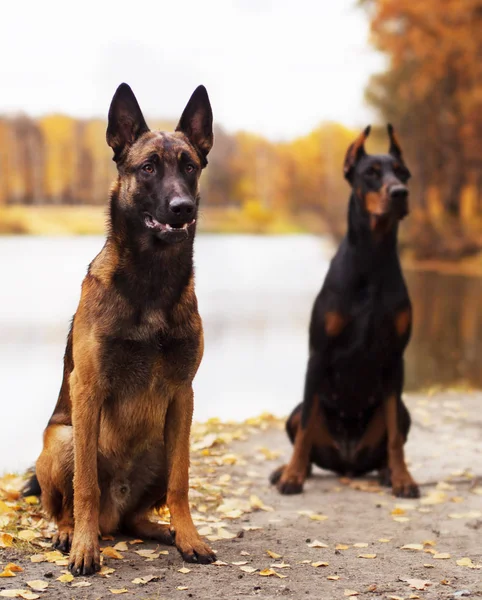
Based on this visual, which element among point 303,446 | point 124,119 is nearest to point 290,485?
point 303,446

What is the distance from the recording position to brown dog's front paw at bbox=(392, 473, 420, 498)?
5.45 m

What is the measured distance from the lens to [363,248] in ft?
17.7

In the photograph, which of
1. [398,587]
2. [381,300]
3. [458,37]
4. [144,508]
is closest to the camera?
[398,587]

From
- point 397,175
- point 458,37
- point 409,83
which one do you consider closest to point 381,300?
point 397,175

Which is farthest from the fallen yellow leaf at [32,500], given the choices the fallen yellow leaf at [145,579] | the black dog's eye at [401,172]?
the black dog's eye at [401,172]

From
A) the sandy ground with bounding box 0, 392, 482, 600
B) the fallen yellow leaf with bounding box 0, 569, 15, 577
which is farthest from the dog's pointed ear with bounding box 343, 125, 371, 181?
the fallen yellow leaf with bounding box 0, 569, 15, 577

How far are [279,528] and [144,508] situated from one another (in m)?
0.94

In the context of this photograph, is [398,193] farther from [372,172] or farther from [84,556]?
[84,556]

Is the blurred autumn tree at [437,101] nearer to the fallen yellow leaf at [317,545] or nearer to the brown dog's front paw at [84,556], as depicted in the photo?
the fallen yellow leaf at [317,545]

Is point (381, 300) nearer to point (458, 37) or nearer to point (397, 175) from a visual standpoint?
point (397, 175)

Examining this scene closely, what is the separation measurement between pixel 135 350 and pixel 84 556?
0.98m

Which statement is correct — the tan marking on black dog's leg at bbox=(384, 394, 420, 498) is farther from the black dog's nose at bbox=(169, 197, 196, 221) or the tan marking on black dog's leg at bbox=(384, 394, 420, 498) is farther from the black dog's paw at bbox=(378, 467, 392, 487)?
the black dog's nose at bbox=(169, 197, 196, 221)

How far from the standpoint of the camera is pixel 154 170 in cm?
367

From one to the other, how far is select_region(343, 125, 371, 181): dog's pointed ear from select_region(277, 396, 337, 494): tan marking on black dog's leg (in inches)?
64.0
